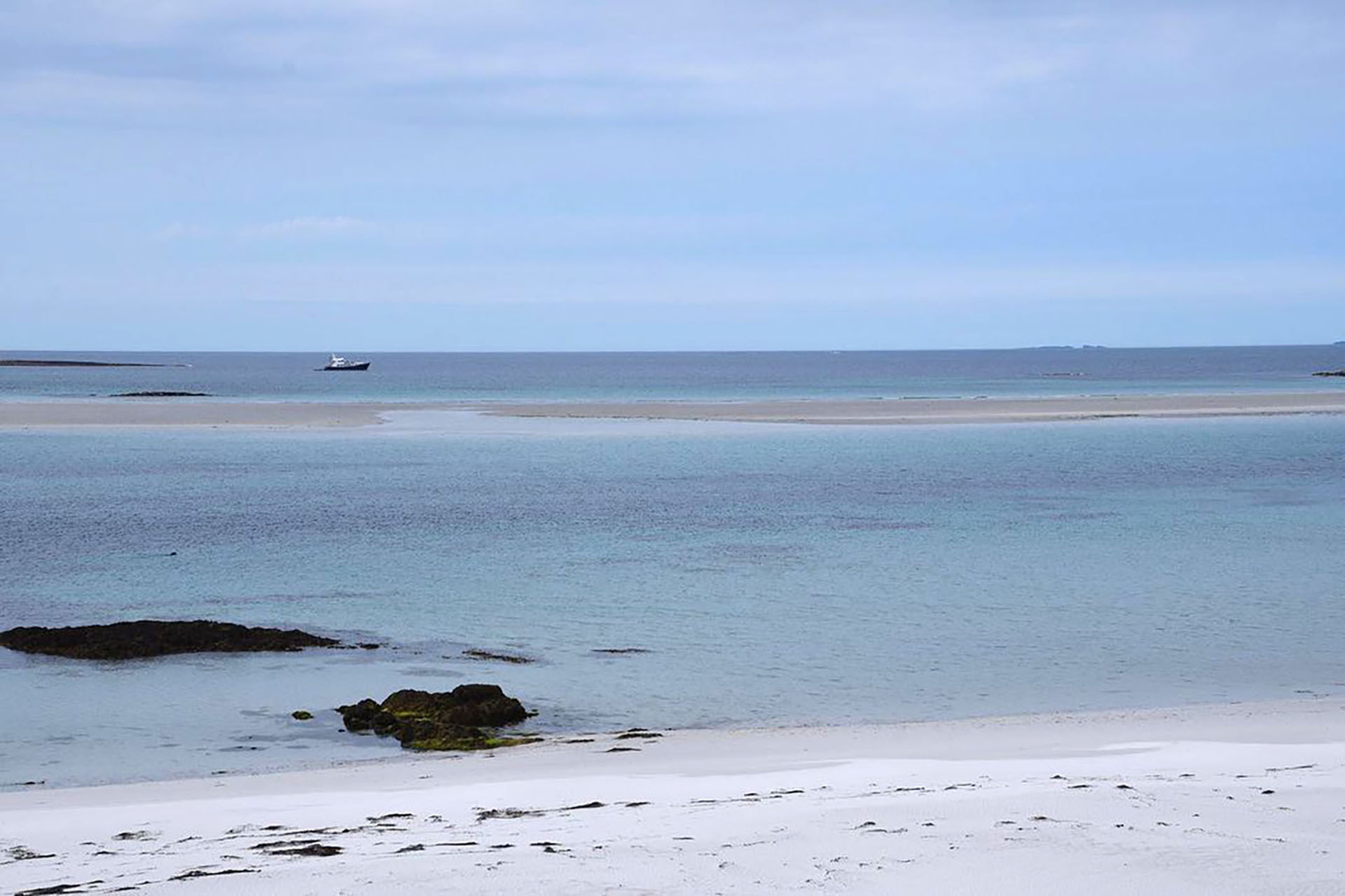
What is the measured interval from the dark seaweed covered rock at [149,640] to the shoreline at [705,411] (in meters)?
40.0

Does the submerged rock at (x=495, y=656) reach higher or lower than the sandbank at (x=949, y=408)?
lower

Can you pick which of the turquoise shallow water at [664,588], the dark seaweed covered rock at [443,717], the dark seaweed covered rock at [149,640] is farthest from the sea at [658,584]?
the dark seaweed covered rock at [149,640]

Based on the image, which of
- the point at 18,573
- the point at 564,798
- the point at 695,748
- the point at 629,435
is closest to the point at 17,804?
the point at 564,798

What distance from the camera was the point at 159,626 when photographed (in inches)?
615

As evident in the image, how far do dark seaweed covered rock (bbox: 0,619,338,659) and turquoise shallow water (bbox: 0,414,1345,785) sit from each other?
0.35 metres

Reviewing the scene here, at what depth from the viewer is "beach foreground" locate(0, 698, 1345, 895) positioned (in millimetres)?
6699

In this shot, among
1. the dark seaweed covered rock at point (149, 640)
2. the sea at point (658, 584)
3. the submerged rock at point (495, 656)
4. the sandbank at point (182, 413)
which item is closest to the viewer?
the sea at point (658, 584)

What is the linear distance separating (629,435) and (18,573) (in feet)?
103

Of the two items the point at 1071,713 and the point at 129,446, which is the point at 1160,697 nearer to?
the point at 1071,713

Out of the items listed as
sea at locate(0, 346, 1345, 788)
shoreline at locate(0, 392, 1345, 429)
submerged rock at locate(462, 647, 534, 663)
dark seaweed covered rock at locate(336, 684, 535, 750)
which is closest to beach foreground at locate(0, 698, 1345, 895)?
dark seaweed covered rock at locate(336, 684, 535, 750)

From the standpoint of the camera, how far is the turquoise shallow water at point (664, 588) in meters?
12.8

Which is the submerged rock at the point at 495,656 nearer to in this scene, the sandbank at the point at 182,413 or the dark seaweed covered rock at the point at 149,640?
the dark seaweed covered rock at the point at 149,640

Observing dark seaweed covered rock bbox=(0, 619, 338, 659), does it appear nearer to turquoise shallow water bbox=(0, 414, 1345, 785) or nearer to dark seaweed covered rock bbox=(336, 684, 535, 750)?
turquoise shallow water bbox=(0, 414, 1345, 785)

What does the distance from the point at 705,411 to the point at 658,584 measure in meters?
49.8
